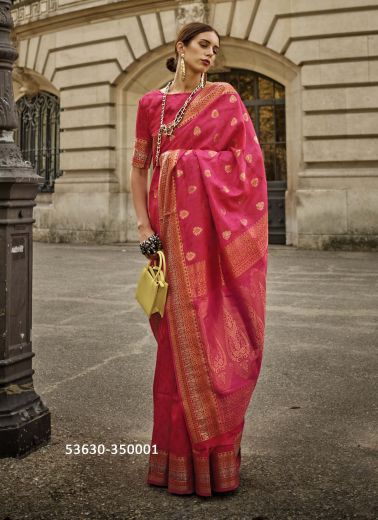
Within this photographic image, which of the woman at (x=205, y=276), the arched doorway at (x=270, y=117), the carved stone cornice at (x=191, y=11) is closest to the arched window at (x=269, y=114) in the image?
the arched doorway at (x=270, y=117)

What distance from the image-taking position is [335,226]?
39.3 ft

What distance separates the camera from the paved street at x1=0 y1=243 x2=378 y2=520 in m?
2.09

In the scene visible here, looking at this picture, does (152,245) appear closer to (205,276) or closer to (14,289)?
(205,276)

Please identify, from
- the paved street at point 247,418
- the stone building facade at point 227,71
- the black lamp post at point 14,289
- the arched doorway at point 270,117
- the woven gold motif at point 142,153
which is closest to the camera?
the paved street at point 247,418

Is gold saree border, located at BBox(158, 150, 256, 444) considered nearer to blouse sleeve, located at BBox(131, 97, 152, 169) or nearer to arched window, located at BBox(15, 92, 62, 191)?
blouse sleeve, located at BBox(131, 97, 152, 169)

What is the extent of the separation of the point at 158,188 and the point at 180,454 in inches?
39.2

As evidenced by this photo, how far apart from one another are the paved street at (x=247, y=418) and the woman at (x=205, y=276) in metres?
0.19

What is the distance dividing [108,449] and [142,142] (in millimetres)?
1326

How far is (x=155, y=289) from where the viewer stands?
2.20 metres

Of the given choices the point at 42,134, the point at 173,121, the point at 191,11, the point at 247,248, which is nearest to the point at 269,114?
the point at 191,11

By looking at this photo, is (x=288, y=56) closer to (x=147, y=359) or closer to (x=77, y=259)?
(x=77, y=259)

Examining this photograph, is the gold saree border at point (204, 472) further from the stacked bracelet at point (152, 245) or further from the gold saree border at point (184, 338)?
the stacked bracelet at point (152, 245)

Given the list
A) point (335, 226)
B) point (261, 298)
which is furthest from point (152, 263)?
point (335, 226)

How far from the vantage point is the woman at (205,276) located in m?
2.16
